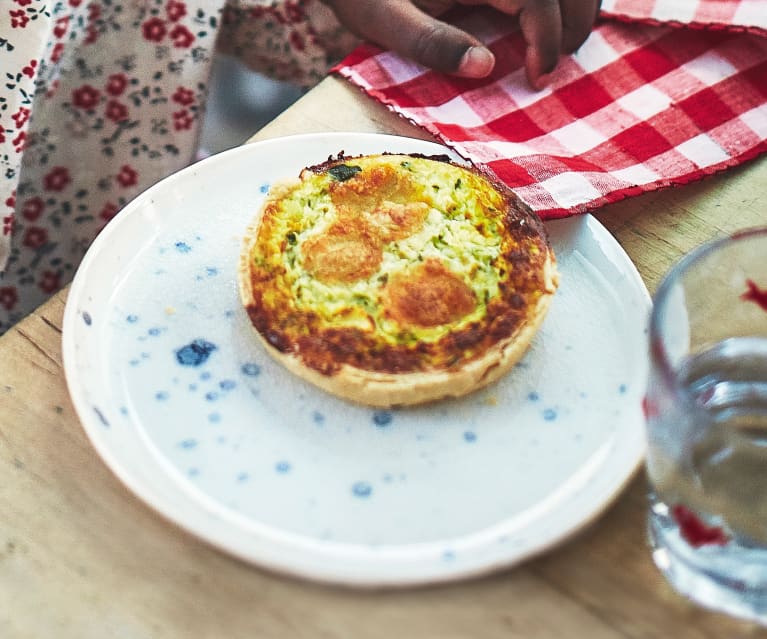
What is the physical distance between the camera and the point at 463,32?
1495 mm

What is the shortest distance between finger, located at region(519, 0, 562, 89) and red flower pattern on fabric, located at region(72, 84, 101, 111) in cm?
86

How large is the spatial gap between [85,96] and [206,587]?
118 cm

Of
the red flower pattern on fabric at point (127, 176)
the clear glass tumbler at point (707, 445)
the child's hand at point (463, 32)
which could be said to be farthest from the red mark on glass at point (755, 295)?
the red flower pattern on fabric at point (127, 176)

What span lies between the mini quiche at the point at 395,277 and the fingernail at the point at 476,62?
35 centimetres

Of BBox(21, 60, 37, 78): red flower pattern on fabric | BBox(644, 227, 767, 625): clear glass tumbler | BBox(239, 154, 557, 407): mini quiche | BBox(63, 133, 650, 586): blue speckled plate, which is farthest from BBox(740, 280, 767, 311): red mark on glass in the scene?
BBox(21, 60, 37, 78): red flower pattern on fabric

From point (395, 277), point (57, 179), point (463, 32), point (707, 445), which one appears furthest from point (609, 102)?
point (57, 179)

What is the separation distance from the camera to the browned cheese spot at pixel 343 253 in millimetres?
1058

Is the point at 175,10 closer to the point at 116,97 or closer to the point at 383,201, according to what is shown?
the point at 116,97

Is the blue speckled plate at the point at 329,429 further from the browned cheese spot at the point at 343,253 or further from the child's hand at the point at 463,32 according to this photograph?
the child's hand at the point at 463,32

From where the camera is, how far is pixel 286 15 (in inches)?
65.9

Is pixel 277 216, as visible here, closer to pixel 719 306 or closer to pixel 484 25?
pixel 719 306

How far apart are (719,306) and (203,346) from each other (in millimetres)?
621

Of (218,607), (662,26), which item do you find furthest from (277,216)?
(662,26)

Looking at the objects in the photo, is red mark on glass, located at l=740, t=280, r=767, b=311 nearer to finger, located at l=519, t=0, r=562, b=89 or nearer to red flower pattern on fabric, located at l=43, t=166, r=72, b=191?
finger, located at l=519, t=0, r=562, b=89
